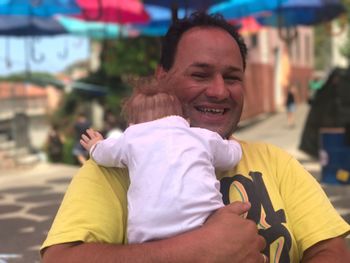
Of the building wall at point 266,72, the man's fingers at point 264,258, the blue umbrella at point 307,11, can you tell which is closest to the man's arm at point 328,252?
the man's fingers at point 264,258

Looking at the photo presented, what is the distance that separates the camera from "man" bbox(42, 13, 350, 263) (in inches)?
62.1

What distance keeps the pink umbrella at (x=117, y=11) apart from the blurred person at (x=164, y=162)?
20.2ft

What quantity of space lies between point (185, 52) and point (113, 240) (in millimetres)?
717

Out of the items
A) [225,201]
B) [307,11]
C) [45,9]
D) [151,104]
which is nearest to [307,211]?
[225,201]

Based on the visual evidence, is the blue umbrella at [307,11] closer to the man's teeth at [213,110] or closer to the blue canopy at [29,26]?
the blue canopy at [29,26]

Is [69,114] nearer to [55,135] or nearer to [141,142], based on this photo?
[55,135]

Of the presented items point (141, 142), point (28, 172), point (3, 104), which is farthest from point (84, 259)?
point (3, 104)

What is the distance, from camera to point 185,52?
2.02 m

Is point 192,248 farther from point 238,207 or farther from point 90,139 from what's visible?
point 90,139

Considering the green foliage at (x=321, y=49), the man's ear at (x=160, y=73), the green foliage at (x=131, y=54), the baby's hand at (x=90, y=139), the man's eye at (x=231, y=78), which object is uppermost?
the green foliage at (x=321, y=49)

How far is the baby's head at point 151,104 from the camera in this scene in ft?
6.02

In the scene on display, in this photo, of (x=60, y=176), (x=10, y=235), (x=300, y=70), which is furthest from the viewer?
(x=300, y=70)

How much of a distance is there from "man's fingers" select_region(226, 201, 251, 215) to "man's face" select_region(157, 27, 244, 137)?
0.36 metres

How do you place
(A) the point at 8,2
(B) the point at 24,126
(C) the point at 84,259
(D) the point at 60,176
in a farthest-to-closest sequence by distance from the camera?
1. (B) the point at 24,126
2. (D) the point at 60,176
3. (A) the point at 8,2
4. (C) the point at 84,259
